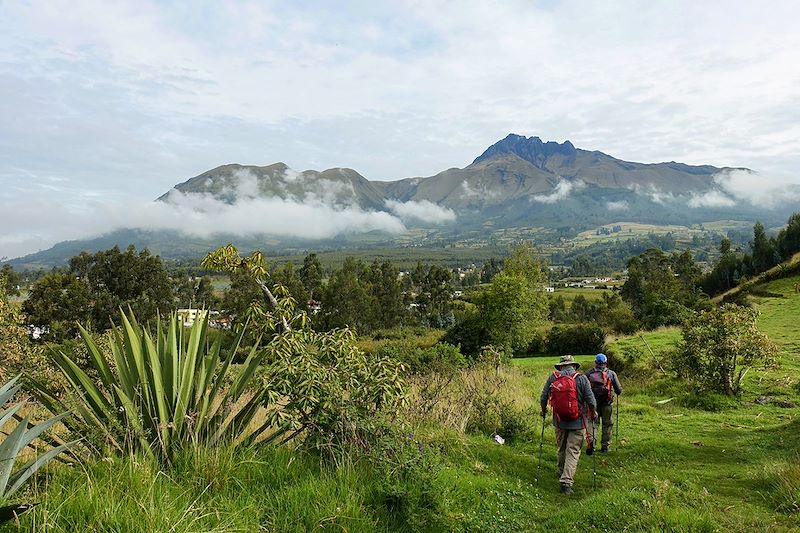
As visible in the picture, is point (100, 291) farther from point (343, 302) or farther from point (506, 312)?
point (506, 312)

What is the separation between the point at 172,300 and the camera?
162 ft

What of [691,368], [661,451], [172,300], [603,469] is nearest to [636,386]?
[691,368]

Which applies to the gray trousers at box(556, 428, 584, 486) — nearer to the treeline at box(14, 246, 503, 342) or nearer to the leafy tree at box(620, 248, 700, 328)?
the treeline at box(14, 246, 503, 342)

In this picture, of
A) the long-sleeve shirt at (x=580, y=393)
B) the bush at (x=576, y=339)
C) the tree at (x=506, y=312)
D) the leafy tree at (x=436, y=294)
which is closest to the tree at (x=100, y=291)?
the tree at (x=506, y=312)

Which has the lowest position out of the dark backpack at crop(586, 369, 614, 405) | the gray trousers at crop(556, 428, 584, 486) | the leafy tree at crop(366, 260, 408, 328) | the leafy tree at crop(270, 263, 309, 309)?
the leafy tree at crop(366, 260, 408, 328)

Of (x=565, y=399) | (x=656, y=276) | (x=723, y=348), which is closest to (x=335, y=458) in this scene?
(x=565, y=399)

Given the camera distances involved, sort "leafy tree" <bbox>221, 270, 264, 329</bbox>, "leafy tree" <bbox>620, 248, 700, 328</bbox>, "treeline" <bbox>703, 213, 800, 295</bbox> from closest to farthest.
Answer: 1. "leafy tree" <bbox>221, 270, 264, 329</bbox>
2. "leafy tree" <bbox>620, 248, 700, 328</bbox>
3. "treeline" <bbox>703, 213, 800, 295</bbox>

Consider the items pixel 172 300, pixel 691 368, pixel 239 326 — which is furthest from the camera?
pixel 172 300

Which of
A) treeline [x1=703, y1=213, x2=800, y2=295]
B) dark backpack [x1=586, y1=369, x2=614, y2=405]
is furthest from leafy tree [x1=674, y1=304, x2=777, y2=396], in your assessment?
treeline [x1=703, y1=213, x2=800, y2=295]

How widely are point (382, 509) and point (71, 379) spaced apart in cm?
299

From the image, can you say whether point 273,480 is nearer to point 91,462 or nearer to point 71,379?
point 91,462

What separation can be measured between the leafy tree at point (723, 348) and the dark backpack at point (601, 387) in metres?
4.52

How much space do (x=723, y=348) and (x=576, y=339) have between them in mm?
21038

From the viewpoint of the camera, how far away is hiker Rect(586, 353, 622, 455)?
840cm
